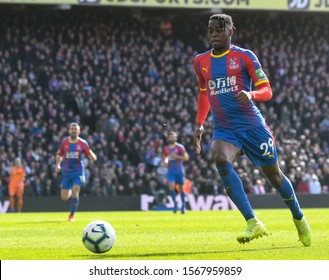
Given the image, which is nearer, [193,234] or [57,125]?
[193,234]

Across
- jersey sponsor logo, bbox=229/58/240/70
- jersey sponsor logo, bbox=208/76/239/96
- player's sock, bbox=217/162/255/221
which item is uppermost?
jersey sponsor logo, bbox=229/58/240/70

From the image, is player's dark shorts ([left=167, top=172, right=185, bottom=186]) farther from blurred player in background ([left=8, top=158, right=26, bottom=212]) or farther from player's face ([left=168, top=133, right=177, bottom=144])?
blurred player in background ([left=8, top=158, right=26, bottom=212])

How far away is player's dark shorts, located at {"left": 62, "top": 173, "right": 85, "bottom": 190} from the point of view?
21.3 m

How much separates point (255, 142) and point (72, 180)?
12.2 meters

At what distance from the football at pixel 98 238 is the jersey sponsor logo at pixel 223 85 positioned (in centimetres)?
213

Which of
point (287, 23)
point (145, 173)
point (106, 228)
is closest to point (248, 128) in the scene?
point (106, 228)

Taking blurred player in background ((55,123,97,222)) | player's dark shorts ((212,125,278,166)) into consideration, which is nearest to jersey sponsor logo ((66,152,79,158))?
blurred player in background ((55,123,97,222))

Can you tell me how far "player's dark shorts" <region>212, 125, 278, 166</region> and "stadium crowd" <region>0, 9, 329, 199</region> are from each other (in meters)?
19.6

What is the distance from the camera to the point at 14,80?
3391 cm

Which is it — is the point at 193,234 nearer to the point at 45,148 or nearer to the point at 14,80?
the point at 45,148

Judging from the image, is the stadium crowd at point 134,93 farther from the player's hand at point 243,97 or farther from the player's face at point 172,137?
the player's hand at point 243,97

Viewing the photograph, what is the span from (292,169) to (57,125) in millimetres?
9071

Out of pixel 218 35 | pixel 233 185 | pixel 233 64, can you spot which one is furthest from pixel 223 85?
pixel 233 185

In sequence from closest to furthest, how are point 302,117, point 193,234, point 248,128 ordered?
1. point 248,128
2. point 193,234
3. point 302,117
